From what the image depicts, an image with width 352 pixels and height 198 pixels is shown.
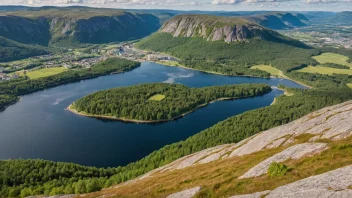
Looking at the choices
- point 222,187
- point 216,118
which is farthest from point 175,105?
point 222,187

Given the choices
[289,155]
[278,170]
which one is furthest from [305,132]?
[278,170]

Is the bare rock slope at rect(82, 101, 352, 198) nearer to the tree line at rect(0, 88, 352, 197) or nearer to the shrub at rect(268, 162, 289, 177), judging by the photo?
the shrub at rect(268, 162, 289, 177)

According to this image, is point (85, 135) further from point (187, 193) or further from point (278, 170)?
point (278, 170)

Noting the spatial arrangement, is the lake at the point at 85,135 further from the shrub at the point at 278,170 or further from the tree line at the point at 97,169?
the shrub at the point at 278,170

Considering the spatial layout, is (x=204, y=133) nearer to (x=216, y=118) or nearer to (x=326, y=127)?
(x=216, y=118)

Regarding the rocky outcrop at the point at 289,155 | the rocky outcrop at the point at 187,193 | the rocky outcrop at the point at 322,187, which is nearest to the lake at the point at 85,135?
the rocky outcrop at the point at 187,193

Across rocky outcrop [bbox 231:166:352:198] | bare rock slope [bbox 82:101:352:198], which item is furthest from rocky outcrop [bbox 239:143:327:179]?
rocky outcrop [bbox 231:166:352:198]
